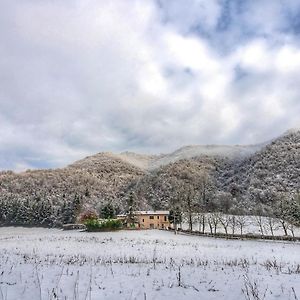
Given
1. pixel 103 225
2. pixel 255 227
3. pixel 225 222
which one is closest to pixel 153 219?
pixel 225 222

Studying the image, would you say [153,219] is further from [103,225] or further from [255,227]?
[255,227]

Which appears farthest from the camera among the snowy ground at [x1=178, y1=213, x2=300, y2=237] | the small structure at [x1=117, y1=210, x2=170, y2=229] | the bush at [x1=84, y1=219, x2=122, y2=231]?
the small structure at [x1=117, y1=210, x2=170, y2=229]

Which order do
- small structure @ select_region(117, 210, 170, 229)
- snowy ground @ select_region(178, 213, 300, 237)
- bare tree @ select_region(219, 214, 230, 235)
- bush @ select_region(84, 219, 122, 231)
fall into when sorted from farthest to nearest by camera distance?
1. small structure @ select_region(117, 210, 170, 229)
2. bush @ select_region(84, 219, 122, 231)
3. snowy ground @ select_region(178, 213, 300, 237)
4. bare tree @ select_region(219, 214, 230, 235)

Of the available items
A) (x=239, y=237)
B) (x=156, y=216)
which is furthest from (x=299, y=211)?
(x=156, y=216)

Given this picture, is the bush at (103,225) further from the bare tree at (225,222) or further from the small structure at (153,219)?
the small structure at (153,219)

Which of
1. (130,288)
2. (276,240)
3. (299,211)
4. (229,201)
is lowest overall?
(130,288)

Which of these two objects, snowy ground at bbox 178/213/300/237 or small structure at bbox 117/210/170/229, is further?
small structure at bbox 117/210/170/229

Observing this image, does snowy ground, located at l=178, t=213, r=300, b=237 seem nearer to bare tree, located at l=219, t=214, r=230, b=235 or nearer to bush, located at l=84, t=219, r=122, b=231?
bare tree, located at l=219, t=214, r=230, b=235

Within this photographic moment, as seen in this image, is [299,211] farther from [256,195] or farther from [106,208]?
[256,195]

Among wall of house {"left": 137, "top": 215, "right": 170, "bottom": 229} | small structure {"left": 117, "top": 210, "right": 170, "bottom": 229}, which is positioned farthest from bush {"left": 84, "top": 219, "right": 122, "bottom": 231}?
wall of house {"left": 137, "top": 215, "right": 170, "bottom": 229}

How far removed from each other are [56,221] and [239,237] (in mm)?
88542

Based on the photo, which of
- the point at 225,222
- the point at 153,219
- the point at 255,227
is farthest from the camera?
the point at 153,219

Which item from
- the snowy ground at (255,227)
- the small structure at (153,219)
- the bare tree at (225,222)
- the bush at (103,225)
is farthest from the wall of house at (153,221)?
the bush at (103,225)

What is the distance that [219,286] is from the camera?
1155 centimetres
